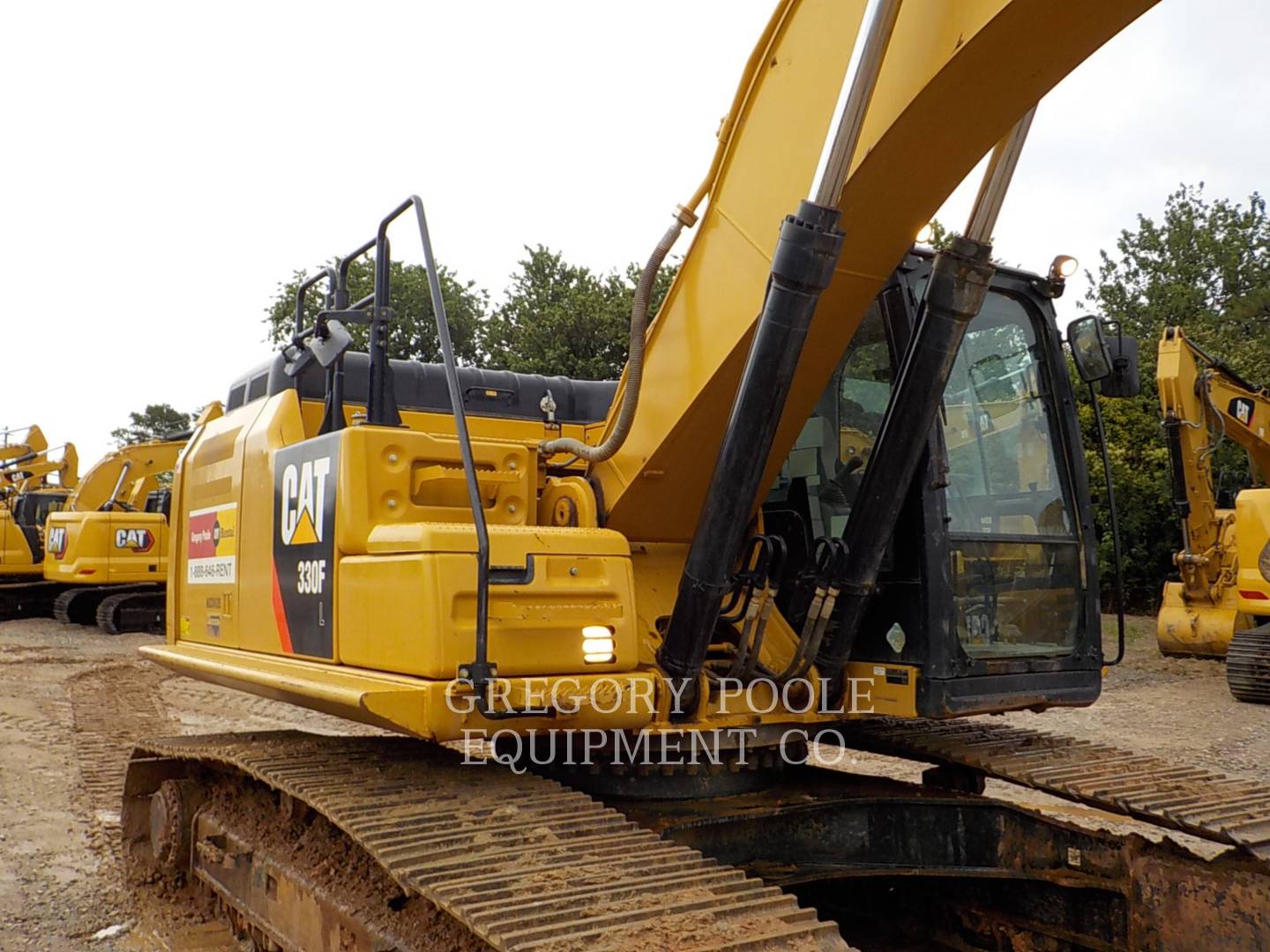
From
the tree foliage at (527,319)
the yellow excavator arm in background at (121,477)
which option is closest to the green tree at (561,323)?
the tree foliage at (527,319)

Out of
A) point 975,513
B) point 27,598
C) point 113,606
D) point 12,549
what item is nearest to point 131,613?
point 113,606

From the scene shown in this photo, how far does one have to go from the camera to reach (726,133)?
11.1 feet

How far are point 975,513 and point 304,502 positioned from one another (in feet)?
7.24

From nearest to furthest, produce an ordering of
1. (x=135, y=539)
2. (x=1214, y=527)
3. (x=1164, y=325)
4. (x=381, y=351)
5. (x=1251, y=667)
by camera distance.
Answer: (x=381, y=351)
(x=1251, y=667)
(x=1214, y=527)
(x=135, y=539)
(x=1164, y=325)

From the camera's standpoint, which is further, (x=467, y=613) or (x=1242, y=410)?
(x=1242, y=410)

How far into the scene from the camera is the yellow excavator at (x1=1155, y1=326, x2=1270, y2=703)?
10812mm

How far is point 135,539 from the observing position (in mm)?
16359

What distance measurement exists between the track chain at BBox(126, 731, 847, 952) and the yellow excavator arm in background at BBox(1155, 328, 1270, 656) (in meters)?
9.71

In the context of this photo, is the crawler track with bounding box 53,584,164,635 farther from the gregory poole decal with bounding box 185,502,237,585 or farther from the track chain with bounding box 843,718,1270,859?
the track chain with bounding box 843,718,1270,859

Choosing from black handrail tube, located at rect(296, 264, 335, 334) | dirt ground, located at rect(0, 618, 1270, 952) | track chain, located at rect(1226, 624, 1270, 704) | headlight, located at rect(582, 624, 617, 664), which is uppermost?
black handrail tube, located at rect(296, 264, 335, 334)

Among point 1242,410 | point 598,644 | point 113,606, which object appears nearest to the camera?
point 598,644

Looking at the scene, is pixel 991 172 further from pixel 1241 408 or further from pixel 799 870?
pixel 1241 408

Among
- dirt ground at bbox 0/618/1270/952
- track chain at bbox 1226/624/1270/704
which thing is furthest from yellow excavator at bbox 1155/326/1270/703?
dirt ground at bbox 0/618/1270/952

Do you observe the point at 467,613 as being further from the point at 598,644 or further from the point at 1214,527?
the point at 1214,527
